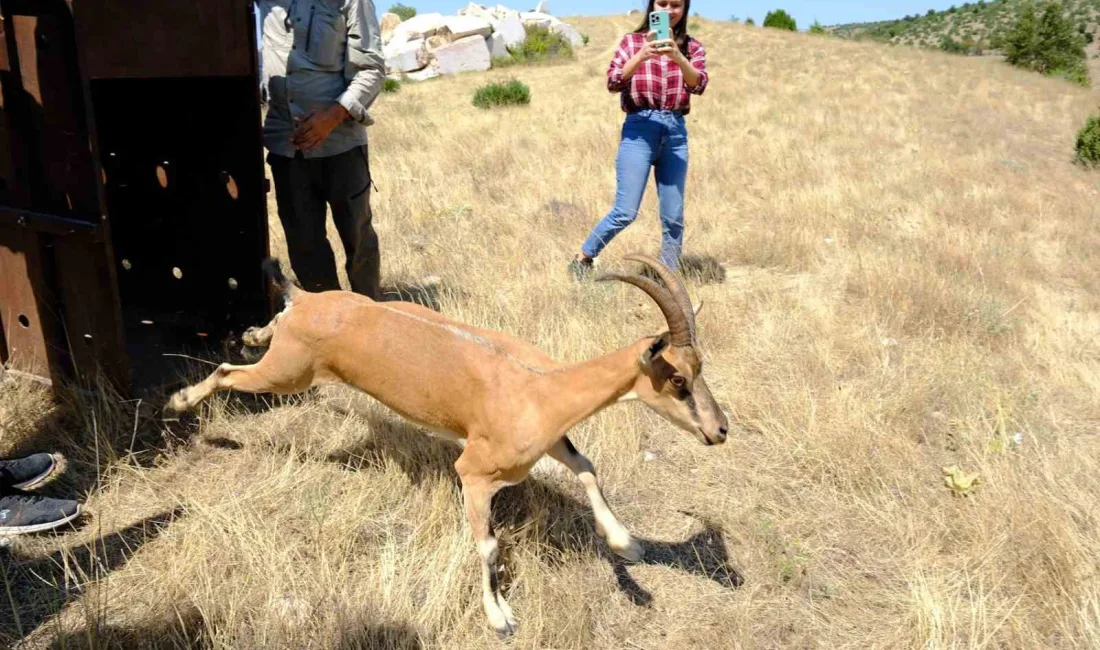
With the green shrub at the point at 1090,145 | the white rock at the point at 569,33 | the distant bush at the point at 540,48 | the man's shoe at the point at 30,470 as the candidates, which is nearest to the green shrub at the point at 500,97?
the green shrub at the point at 1090,145

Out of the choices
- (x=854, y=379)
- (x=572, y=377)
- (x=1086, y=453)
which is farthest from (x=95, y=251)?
(x=1086, y=453)

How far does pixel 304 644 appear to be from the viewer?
2848 mm

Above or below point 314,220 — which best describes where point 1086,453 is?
below

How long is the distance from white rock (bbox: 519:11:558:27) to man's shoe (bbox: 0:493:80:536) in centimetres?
3838

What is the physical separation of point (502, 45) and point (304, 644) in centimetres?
3385

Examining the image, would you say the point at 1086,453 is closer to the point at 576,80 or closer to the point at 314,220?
the point at 314,220

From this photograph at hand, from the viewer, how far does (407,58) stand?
31.7 meters

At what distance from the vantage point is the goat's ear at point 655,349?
2.69 m

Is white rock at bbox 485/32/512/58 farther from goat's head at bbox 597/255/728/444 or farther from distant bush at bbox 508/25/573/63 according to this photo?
goat's head at bbox 597/255/728/444

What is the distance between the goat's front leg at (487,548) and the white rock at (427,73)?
28.7 metres

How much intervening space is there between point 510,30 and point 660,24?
33.0 m

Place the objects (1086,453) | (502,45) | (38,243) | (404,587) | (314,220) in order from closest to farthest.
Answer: (404,587) → (38,243) → (1086,453) → (314,220) → (502,45)

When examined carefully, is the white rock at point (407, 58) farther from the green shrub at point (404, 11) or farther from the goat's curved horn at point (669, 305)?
the goat's curved horn at point (669, 305)

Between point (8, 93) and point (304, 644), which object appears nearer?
point (304, 644)
